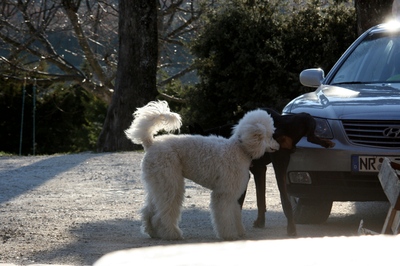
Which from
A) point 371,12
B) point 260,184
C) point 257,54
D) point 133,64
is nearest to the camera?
point 260,184

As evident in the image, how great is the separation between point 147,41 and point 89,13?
891cm

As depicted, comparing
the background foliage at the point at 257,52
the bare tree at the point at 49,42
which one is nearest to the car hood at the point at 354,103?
the background foliage at the point at 257,52

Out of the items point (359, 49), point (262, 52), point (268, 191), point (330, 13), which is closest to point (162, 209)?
point (359, 49)

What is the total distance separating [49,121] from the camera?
34.5 m

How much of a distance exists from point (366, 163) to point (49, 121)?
2817 centimetres

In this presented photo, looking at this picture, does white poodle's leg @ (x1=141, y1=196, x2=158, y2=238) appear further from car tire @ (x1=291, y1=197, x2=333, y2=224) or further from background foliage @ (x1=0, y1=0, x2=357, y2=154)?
background foliage @ (x1=0, y1=0, x2=357, y2=154)

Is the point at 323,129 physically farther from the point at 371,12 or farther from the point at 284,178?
the point at 371,12

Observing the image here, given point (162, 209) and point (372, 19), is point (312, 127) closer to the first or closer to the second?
point (162, 209)

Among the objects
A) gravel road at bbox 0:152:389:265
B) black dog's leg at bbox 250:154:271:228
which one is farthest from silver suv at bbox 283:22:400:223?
gravel road at bbox 0:152:389:265

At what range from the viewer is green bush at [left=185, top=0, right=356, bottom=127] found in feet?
65.9

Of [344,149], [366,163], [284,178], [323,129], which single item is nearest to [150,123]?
[284,178]

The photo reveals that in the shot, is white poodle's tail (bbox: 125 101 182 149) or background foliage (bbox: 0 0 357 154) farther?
background foliage (bbox: 0 0 357 154)

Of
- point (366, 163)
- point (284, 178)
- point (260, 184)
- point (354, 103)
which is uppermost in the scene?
point (354, 103)

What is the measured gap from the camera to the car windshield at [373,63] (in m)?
8.63
